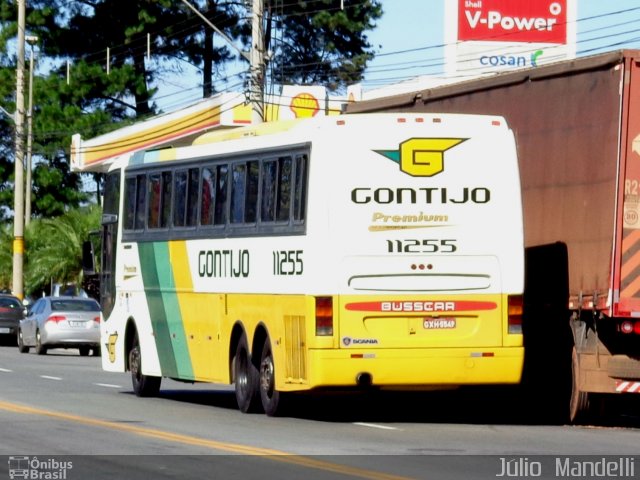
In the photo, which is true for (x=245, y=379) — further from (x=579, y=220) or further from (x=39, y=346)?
(x=39, y=346)

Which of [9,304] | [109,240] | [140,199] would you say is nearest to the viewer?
[140,199]

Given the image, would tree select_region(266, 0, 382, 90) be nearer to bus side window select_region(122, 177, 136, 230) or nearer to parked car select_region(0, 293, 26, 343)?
parked car select_region(0, 293, 26, 343)

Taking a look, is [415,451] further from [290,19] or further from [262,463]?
[290,19]

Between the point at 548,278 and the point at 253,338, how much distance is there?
3.40 meters

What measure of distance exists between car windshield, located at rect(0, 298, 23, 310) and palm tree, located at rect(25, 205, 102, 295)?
8.00 m

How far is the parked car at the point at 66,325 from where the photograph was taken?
39.0 m

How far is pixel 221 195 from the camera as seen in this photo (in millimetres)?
20531

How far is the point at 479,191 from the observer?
1817 centimetres

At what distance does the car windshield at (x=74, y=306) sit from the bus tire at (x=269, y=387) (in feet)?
67.2

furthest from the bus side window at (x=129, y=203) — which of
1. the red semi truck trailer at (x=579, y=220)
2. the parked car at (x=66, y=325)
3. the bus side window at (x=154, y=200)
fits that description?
the parked car at (x=66, y=325)

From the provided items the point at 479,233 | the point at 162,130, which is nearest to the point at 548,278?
the point at 479,233

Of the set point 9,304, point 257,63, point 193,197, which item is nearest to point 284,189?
point 193,197

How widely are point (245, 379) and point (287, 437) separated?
A: 11.7 ft

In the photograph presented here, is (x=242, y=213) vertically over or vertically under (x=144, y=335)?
over
